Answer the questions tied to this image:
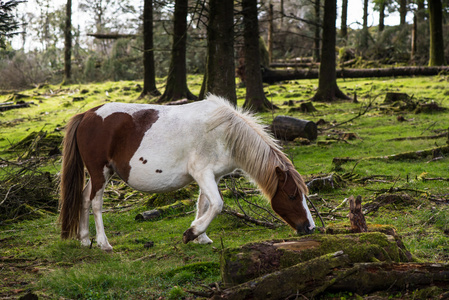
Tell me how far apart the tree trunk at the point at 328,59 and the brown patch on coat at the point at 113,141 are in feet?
49.6

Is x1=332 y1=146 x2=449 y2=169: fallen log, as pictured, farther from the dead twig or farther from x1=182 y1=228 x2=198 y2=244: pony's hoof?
x1=182 y1=228 x2=198 y2=244: pony's hoof

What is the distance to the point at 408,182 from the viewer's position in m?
8.43

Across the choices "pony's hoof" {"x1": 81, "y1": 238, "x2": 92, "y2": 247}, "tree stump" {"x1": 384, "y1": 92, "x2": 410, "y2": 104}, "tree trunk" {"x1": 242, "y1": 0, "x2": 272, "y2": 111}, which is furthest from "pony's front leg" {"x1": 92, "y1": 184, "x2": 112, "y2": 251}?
"tree stump" {"x1": 384, "y1": 92, "x2": 410, "y2": 104}

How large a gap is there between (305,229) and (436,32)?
73.4 feet

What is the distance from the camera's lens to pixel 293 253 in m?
3.95

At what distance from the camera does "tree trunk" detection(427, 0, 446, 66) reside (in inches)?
934

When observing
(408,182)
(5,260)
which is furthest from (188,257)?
(408,182)

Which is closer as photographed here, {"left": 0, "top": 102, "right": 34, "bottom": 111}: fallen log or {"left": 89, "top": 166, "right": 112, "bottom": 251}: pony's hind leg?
{"left": 89, "top": 166, "right": 112, "bottom": 251}: pony's hind leg

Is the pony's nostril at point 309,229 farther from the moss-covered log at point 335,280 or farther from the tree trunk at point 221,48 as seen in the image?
the tree trunk at point 221,48

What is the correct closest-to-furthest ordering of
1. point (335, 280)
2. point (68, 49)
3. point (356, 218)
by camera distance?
point (335, 280), point (356, 218), point (68, 49)

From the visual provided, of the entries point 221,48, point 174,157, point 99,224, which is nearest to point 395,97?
point 221,48

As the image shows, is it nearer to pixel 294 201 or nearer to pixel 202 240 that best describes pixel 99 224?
pixel 202 240

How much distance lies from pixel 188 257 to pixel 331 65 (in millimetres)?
16073

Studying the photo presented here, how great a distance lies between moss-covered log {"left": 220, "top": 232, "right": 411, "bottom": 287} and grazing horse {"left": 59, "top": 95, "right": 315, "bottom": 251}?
1.48 meters
